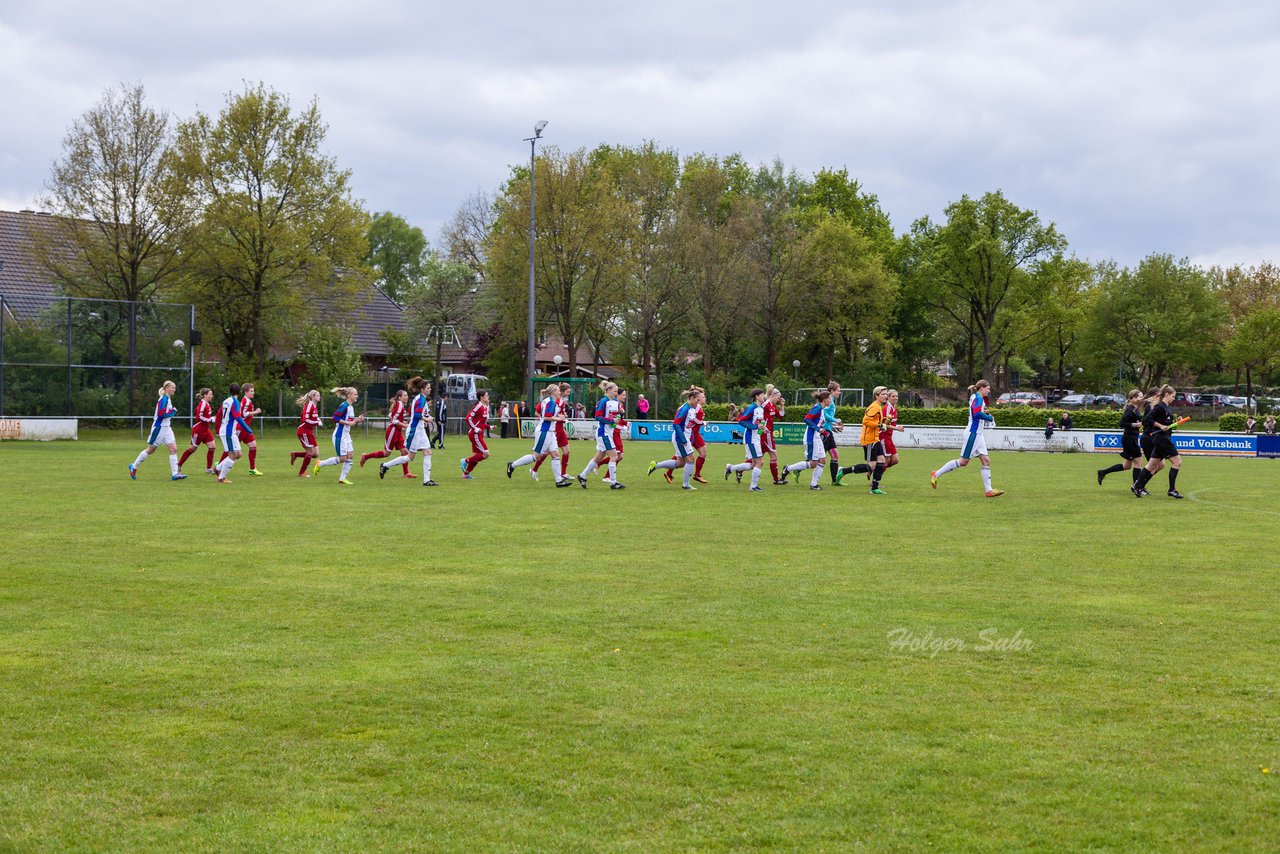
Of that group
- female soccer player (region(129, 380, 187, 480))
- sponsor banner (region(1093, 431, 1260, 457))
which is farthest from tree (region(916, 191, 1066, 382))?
female soccer player (region(129, 380, 187, 480))

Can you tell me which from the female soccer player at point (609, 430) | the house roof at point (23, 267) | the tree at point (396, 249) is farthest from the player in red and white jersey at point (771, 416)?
the tree at point (396, 249)

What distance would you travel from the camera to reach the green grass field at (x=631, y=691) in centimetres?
491

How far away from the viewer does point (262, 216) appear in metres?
46.7

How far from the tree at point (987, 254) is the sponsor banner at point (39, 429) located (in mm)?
51463

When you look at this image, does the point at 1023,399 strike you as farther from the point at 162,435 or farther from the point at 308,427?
the point at 162,435

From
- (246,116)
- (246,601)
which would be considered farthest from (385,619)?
(246,116)

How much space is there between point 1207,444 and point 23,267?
48.6 metres

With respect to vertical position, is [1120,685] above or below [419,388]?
below

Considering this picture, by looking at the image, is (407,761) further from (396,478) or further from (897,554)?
(396,478)

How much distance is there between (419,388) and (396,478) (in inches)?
73.7

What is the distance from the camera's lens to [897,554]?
1280 cm

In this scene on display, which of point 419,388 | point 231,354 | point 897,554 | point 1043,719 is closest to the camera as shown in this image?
point 1043,719

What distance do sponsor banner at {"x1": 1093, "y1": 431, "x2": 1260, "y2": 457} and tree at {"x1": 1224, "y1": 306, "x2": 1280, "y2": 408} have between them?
3391 cm

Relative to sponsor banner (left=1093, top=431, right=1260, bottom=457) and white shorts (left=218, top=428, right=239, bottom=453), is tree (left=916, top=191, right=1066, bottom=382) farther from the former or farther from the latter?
white shorts (left=218, top=428, right=239, bottom=453)
